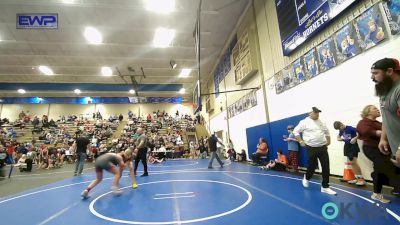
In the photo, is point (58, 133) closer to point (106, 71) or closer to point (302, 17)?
point (106, 71)

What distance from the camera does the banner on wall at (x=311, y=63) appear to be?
6578 mm

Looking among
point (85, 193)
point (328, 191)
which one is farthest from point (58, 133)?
point (328, 191)

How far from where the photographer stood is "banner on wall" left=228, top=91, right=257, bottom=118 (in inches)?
442

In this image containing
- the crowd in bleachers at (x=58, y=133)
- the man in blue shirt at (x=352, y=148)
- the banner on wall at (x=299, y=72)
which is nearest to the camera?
the man in blue shirt at (x=352, y=148)

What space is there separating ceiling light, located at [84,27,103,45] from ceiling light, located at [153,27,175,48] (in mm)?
3190

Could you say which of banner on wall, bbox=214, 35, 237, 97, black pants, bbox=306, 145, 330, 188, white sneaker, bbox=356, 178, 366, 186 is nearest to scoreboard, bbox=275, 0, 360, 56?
black pants, bbox=306, 145, 330, 188

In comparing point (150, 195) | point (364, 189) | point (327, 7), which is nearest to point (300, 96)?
point (327, 7)

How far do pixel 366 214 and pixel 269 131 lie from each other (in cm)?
662

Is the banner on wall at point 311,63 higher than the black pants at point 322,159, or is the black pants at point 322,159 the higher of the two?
the banner on wall at point 311,63

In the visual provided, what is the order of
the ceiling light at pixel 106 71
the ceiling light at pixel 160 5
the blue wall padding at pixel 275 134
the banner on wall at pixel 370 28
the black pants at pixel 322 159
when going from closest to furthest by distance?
the black pants at pixel 322 159, the banner on wall at pixel 370 28, the blue wall padding at pixel 275 134, the ceiling light at pixel 160 5, the ceiling light at pixel 106 71

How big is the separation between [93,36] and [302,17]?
437 inches

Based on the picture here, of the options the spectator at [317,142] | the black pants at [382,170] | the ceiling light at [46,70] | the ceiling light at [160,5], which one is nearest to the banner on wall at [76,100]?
the ceiling light at [46,70]

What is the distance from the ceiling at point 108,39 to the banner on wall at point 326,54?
5.83 m

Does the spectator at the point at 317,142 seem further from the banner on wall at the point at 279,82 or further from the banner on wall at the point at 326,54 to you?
the banner on wall at the point at 279,82
